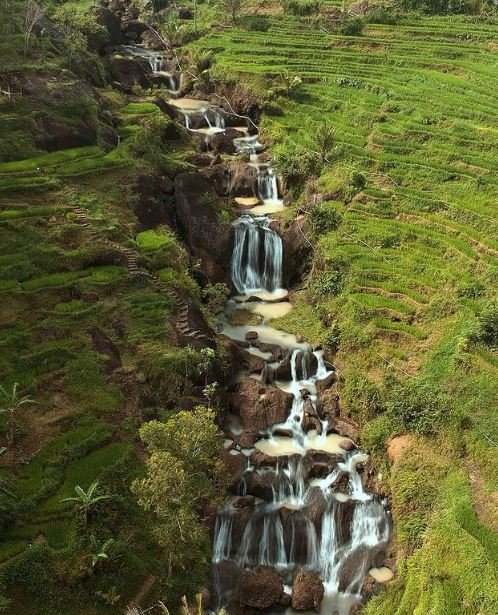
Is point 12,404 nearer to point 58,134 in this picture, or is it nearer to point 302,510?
point 302,510

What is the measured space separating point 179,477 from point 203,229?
20327mm

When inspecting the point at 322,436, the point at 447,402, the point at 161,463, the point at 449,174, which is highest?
the point at 449,174

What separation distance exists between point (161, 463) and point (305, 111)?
124 feet

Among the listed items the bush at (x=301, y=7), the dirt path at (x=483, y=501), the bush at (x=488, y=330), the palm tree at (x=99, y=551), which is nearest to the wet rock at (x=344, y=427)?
the dirt path at (x=483, y=501)

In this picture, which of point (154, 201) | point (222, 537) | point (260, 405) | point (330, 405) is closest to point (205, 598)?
point (222, 537)

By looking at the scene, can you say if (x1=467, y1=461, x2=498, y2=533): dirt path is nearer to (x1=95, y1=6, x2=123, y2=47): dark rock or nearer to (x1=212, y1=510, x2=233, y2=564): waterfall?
(x1=212, y1=510, x2=233, y2=564): waterfall

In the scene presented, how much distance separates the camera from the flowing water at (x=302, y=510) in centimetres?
2003

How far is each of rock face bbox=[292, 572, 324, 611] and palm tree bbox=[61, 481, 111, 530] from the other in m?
7.10

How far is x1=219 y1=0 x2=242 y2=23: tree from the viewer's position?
6581 centimetres

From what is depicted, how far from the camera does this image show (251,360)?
27.4 m

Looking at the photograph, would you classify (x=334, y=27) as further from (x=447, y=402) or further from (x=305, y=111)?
(x=447, y=402)

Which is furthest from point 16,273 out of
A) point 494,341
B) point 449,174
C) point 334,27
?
point 334,27

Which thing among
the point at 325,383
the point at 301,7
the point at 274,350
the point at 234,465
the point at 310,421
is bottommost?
the point at 310,421

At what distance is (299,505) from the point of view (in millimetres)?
21828
